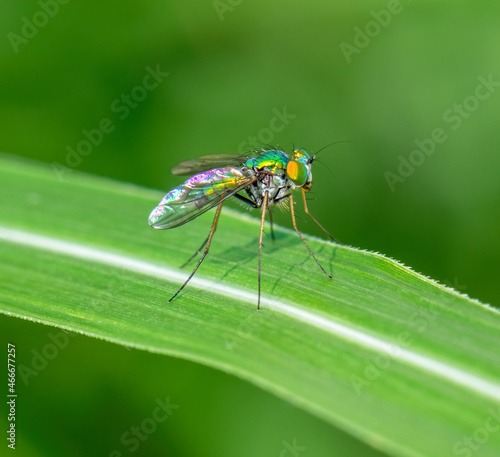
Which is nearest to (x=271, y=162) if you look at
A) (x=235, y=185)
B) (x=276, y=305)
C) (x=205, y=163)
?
(x=235, y=185)

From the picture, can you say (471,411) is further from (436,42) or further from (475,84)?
(436,42)

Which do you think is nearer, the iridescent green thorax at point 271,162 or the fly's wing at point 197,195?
the fly's wing at point 197,195

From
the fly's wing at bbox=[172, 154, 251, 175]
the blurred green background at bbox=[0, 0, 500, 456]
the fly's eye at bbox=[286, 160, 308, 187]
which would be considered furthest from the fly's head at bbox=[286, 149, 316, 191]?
the blurred green background at bbox=[0, 0, 500, 456]

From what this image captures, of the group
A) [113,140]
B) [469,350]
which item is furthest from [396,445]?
[113,140]

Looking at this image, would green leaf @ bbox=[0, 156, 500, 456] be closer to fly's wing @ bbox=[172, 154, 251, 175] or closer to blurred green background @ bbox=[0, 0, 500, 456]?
fly's wing @ bbox=[172, 154, 251, 175]

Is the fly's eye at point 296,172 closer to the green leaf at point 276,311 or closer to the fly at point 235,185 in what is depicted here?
the fly at point 235,185

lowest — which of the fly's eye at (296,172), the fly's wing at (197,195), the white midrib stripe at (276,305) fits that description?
the white midrib stripe at (276,305)

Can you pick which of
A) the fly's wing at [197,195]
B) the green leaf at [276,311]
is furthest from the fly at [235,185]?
the green leaf at [276,311]
